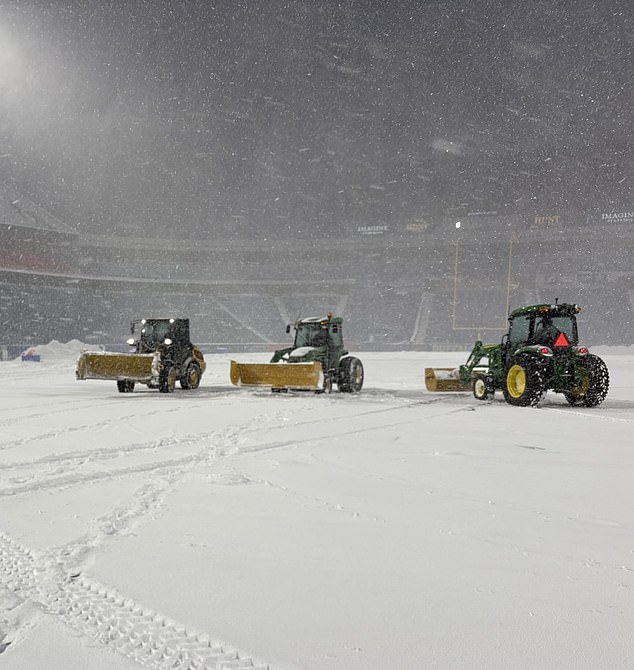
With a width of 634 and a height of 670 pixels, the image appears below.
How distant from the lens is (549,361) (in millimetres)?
10109

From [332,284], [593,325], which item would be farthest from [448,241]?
[593,325]

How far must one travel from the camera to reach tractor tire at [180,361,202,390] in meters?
13.5

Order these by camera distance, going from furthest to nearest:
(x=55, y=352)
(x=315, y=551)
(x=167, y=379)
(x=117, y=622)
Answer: (x=55, y=352) < (x=167, y=379) < (x=315, y=551) < (x=117, y=622)

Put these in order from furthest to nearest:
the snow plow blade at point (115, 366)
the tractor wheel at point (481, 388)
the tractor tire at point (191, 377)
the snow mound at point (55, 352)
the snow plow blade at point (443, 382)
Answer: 1. the snow mound at point (55, 352)
2. the tractor tire at point (191, 377)
3. the snow plow blade at point (443, 382)
4. the snow plow blade at point (115, 366)
5. the tractor wheel at point (481, 388)

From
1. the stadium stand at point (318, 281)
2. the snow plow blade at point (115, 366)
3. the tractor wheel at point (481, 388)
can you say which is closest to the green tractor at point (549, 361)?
the tractor wheel at point (481, 388)

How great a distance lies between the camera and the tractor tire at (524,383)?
32.8ft

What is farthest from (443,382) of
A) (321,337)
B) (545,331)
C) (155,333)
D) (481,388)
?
(155,333)

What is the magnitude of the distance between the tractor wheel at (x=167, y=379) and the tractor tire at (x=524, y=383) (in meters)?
7.24

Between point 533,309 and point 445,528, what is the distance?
26.7ft

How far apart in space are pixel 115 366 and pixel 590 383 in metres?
9.62

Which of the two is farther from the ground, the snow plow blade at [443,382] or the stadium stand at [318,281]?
the stadium stand at [318,281]

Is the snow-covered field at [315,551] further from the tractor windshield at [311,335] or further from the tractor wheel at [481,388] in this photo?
the tractor windshield at [311,335]

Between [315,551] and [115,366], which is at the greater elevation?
[115,366]

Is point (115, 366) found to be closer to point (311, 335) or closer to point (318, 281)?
point (311, 335)
